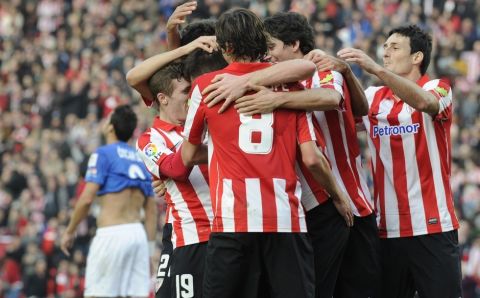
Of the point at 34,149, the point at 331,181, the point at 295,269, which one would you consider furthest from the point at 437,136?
the point at 34,149

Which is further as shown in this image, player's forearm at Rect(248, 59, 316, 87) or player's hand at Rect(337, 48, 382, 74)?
player's hand at Rect(337, 48, 382, 74)

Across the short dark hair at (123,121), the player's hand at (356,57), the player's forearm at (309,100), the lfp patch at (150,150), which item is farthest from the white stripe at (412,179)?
the short dark hair at (123,121)

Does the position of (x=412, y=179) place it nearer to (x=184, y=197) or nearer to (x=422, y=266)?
(x=422, y=266)

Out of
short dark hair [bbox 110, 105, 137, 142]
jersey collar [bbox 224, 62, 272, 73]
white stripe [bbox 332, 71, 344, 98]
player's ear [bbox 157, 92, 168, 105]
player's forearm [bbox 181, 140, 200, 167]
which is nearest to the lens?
jersey collar [bbox 224, 62, 272, 73]

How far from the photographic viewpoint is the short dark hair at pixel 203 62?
7.48 metres

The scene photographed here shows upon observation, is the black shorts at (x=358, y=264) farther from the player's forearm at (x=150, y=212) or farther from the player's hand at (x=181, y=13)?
the player's forearm at (x=150, y=212)

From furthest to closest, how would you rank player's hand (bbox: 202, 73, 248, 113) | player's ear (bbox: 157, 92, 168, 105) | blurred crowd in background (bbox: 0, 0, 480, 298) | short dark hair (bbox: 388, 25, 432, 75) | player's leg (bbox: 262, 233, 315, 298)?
blurred crowd in background (bbox: 0, 0, 480, 298), short dark hair (bbox: 388, 25, 432, 75), player's ear (bbox: 157, 92, 168, 105), player's hand (bbox: 202, 73, 248, 113), player's leg (bbox: 262, 233, 315, 298)

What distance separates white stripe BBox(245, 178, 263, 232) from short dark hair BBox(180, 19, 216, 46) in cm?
182

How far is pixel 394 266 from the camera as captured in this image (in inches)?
317

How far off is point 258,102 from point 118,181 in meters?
5.24

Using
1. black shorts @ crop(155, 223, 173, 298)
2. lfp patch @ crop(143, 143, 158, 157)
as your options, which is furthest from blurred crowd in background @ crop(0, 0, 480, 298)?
lfp patch @ crop(143, 143, 158, 157)

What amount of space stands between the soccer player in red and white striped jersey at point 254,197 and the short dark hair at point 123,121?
4.98 meters

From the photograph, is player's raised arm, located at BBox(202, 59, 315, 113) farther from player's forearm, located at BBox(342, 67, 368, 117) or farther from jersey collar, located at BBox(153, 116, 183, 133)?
jersey collar, located at BBox(153, 116, 183, 133)

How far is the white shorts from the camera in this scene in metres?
12.0
